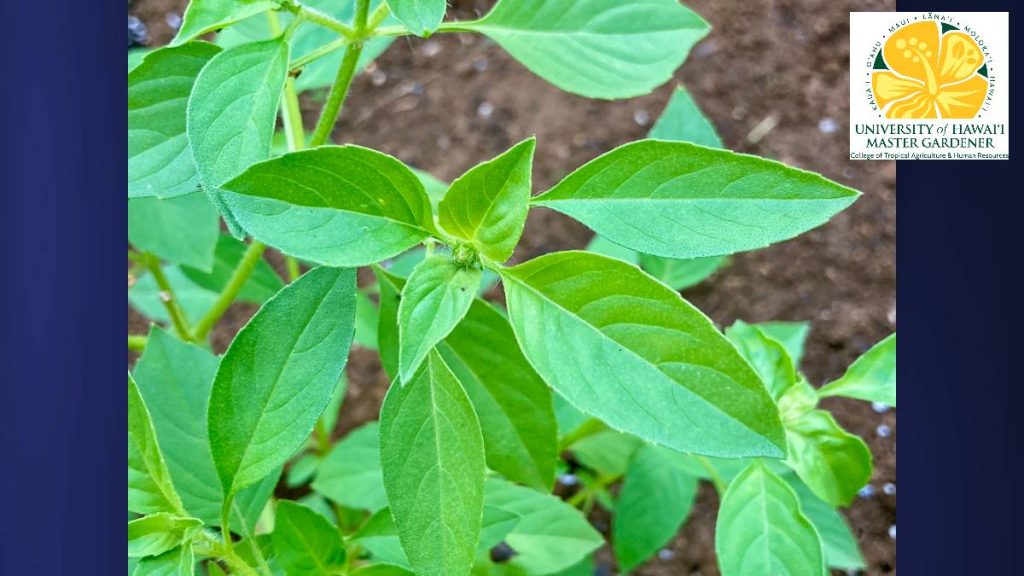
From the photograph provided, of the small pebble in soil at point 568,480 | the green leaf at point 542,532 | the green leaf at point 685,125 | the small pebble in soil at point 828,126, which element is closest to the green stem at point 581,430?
the green leaf at point 542,532

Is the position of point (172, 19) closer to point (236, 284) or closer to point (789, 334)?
point (236, 284)

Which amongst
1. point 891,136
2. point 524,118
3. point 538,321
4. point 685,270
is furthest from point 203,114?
point 524,118

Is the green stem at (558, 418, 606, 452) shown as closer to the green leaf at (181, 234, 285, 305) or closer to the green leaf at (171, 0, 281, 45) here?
the green leaf at (181, 234, 285, 305)

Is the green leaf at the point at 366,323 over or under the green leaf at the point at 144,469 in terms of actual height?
over

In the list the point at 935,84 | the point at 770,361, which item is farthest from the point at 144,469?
the point at 935,84

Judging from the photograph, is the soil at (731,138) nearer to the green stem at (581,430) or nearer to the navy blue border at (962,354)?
the green stem at (581,430)

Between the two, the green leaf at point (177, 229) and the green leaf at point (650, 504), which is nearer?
the green leaf at point (177, 229)
